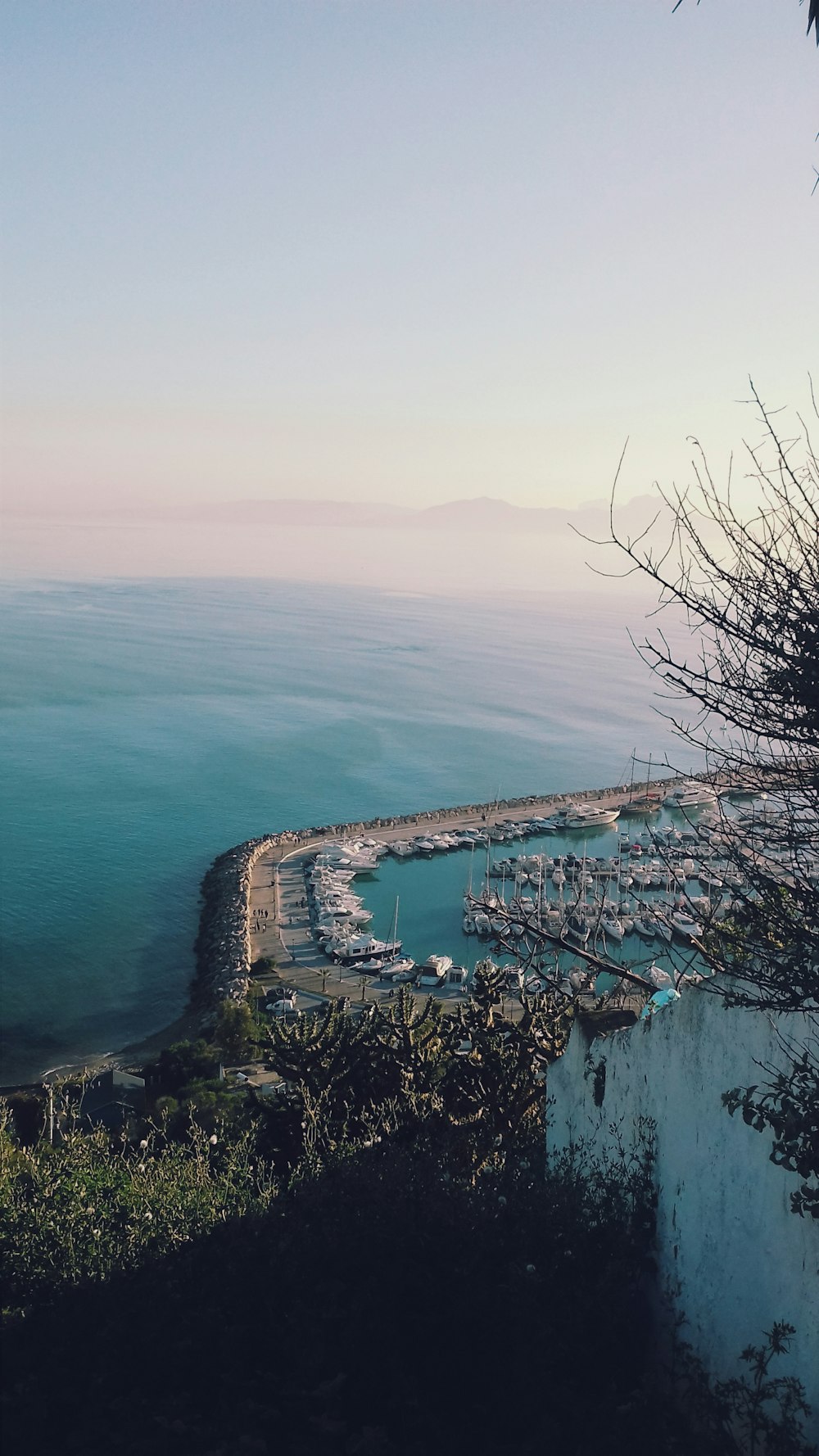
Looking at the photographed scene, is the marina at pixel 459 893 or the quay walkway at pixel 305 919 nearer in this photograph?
the quay walkway at pixel 305 919

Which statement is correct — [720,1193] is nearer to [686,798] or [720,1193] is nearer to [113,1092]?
[113,1092]

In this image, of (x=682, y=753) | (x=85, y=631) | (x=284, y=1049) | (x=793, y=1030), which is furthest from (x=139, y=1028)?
(x=85, y=631)

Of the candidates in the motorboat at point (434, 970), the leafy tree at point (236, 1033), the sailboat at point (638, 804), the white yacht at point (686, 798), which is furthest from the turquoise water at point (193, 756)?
the white yacht at point (686, 798)

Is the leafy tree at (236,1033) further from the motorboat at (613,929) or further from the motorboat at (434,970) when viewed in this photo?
the motorboat at (613,929)

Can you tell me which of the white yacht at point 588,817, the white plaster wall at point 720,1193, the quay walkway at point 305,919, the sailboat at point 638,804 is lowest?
the quay walkway at point 305,919

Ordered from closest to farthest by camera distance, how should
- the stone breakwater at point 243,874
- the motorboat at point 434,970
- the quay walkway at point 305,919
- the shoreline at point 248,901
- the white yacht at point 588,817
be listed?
1. the shoreline at point 248,901
2. the stone breakwater at point 243,874
3. the quay walkway at point 305,919
4. the motorboat at point 434,970
5. the white yacht at point 588,817

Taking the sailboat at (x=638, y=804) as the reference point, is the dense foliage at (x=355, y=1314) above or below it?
above

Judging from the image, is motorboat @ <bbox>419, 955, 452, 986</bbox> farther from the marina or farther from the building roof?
the building roof
